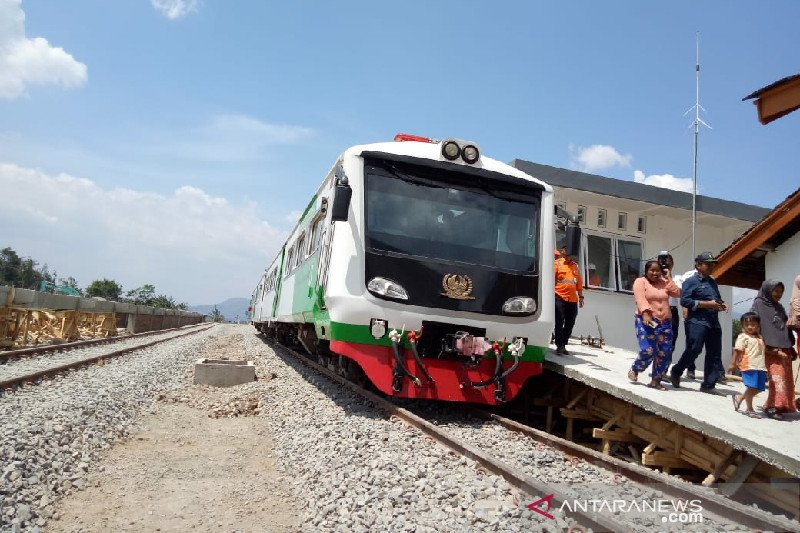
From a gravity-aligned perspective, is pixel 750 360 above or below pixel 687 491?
above

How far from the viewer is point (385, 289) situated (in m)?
6.20

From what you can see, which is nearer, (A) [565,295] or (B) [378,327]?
(B) [378,327]

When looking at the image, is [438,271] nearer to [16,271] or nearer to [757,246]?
[757,246]

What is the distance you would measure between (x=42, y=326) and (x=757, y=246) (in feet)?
59.8

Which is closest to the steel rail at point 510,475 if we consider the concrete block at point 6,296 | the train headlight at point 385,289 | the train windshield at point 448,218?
the train headlight at point 385,289

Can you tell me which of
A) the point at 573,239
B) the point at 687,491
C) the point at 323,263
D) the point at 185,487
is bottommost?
the point at 185,487

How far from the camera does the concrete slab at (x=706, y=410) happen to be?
4.08m

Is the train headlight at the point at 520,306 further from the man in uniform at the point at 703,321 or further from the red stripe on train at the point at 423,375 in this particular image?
the man in uniform at the point at 703,321

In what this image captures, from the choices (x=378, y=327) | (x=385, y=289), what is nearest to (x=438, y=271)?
(x=385, y=289)

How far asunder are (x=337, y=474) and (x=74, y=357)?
1084 cm

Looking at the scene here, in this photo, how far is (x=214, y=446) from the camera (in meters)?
5.75

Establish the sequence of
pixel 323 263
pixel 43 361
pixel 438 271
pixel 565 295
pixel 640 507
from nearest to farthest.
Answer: pixel 640 507 → pixel 438 271 → pixel 323 263 → pixel 565 295 → pixel 43 361

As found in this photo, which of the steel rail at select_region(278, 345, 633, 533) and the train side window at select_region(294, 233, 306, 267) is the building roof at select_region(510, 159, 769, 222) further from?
the steel rail at select_region(278, 345, 633, 533)

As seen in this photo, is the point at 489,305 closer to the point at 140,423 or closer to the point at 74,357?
the point at 140,423
